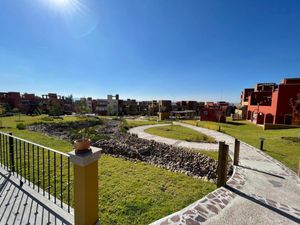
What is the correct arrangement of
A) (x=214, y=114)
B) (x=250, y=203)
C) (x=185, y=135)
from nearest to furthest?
(x=250, y=203) → (x=185, y=135) → (x=214, y=114)

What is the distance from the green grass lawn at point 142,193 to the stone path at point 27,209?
35.7 inches

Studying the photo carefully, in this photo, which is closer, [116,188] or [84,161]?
[84,161]

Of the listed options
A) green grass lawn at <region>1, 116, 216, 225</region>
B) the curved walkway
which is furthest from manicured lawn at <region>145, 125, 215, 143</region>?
green grass lawn at <region>1, 116, 216, 225</region>

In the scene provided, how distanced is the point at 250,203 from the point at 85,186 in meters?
4.13

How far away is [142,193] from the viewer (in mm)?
4867

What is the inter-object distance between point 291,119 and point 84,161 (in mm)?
26329

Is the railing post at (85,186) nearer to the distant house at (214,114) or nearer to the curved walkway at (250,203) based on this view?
the curved walkway at (250,203)

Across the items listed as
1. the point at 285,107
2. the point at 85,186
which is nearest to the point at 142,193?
the point at 85,186

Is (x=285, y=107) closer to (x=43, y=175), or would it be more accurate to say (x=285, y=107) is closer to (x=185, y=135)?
(x=185, y=135)

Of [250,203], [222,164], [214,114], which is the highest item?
[214,114]

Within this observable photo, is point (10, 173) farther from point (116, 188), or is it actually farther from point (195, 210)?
point (195, 210)

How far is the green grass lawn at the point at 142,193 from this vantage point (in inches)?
151

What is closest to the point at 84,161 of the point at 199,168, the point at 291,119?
the point at 199,168

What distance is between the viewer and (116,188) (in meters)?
5.07
